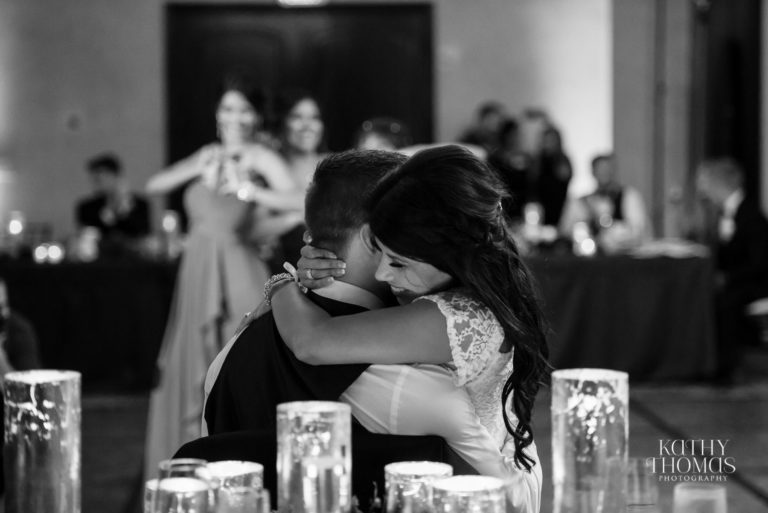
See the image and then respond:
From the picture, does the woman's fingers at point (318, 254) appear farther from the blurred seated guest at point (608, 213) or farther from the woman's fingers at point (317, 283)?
the blurred seated guest at point (608, 213)

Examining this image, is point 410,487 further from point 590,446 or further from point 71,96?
point 71,96

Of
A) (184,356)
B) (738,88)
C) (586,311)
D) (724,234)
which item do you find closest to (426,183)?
(184,356)

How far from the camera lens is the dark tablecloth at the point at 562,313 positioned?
614cm

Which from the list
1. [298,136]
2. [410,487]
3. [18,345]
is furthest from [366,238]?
[298,136]

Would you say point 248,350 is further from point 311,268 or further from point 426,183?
point 426,183

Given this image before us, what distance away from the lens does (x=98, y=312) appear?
618 centimetres

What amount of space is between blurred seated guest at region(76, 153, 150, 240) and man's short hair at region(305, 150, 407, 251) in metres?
5.85

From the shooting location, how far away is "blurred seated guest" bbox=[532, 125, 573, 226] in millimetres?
8484

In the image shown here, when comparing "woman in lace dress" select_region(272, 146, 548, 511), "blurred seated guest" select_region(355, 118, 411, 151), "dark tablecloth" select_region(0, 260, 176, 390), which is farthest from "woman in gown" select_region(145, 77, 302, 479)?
"dark tablecloth" select_region(0, 260, 176, 390)

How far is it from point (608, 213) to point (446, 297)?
5.39m

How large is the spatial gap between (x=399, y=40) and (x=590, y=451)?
8569 mm

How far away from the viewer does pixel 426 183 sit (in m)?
1.54

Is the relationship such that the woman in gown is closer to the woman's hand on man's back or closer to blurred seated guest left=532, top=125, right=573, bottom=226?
the woman's hand on man's back

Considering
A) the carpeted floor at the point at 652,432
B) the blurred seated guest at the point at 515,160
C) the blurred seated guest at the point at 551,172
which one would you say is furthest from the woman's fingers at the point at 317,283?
the blurred seated guest at the point at 551,172
